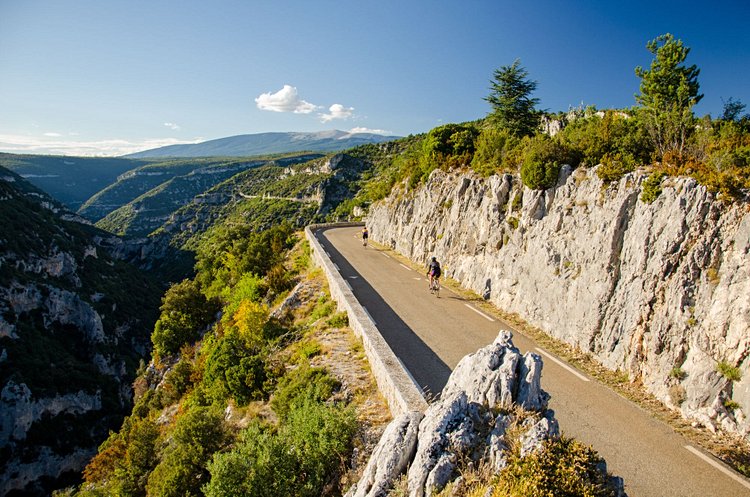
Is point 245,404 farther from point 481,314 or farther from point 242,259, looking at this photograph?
point 242,259

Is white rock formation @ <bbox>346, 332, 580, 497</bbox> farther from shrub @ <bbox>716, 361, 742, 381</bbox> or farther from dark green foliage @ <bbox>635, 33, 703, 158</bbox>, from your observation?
dark green foliage @ <bbox>635, 33, 703, 158</bbox>

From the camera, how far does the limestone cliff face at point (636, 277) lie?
8570 mm

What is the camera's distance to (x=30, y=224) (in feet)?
234

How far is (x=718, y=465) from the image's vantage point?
738cm

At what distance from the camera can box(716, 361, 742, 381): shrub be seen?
8.12 metres

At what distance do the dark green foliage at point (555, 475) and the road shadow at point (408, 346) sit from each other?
11.6 ft

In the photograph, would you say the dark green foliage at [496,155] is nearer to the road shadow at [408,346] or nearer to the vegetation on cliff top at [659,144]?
the vegetation on cliff top at [659,144]

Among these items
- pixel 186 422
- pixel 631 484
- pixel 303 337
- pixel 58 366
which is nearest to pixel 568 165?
pixel 631 484

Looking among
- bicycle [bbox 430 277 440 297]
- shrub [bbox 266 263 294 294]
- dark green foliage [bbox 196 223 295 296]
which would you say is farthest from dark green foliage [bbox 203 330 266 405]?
dark green foliage [bbox 196 223 295 296]

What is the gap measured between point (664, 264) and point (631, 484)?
18.6 feet

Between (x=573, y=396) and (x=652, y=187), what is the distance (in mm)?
6250

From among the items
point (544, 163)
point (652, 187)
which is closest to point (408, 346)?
point (652, 187)

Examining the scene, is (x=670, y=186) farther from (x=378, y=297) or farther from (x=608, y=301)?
(x=378, y=297)

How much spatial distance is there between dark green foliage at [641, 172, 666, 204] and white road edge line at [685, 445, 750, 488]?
638cm
